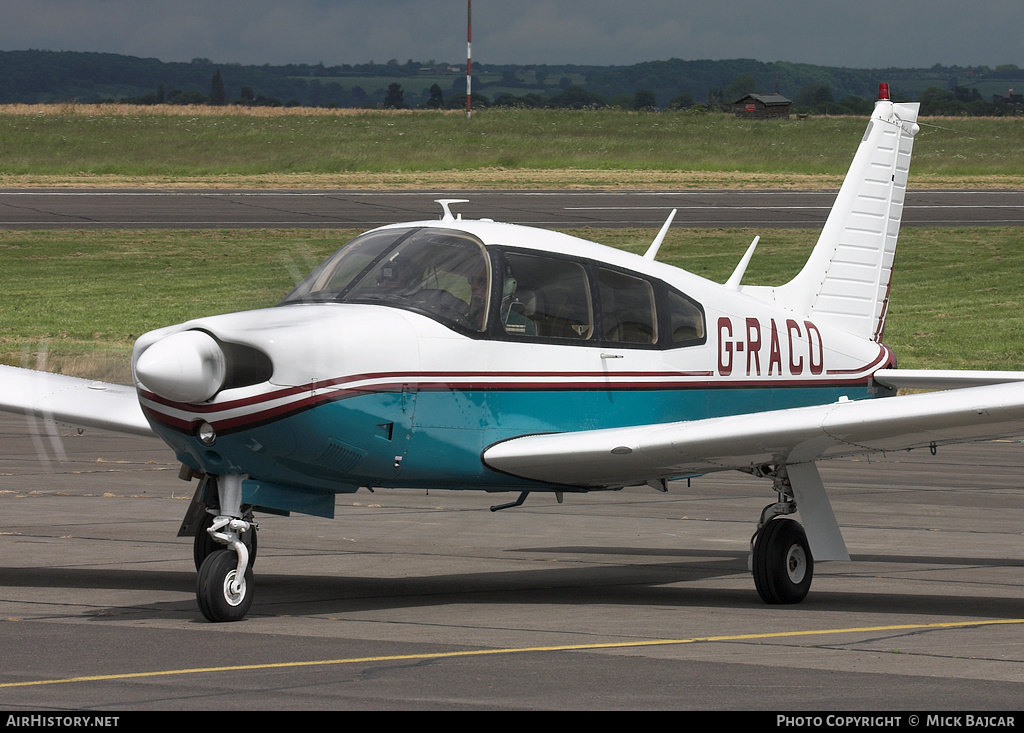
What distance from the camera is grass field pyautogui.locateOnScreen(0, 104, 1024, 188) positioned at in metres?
60.2

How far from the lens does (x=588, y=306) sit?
10.6 meters

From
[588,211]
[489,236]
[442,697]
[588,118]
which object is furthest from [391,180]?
[442,697]

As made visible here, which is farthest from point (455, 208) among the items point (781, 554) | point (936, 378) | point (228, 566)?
point (228, 566)

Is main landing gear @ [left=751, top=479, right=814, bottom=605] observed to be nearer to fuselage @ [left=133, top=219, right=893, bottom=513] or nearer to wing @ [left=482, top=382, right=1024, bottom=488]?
wing @ [left=482, top=382, right=1024, bottom=488]

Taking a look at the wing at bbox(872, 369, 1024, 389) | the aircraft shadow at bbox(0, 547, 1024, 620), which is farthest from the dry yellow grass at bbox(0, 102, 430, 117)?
the wing at bbox(872, 369, 1024, 389)

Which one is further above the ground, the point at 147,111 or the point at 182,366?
the point at 147,111

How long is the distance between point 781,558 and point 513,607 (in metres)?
1.96

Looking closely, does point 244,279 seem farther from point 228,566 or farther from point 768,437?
point 768,437

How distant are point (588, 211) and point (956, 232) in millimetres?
11504

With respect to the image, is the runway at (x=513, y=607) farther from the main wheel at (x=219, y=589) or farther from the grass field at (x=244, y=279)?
the grass field at (x=244, y=279)

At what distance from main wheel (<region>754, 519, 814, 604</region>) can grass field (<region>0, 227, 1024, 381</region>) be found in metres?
18.1

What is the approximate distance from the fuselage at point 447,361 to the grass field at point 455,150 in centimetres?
4497

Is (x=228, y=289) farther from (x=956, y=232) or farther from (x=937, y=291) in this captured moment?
(x=956, y=232)

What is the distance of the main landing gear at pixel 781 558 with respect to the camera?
1048 cm
